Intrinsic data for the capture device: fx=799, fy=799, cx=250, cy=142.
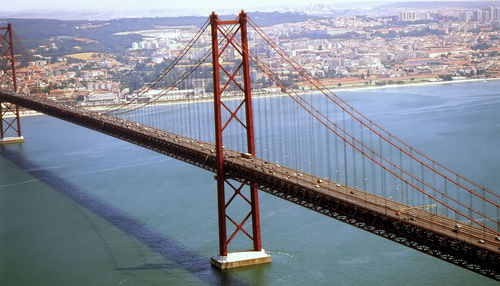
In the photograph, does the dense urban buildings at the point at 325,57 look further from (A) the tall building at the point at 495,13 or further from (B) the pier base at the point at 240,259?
(B) the pier base at the point at 240,259

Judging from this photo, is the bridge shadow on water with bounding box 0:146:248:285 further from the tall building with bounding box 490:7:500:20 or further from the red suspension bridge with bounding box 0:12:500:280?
the tall building with bounding box 490:7:500:20

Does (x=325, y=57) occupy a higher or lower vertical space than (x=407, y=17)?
lower

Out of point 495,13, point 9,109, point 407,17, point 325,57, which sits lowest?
point 9,109

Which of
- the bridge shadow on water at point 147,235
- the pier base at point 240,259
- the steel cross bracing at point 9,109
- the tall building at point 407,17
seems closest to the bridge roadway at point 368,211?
the pier base at point 240,259

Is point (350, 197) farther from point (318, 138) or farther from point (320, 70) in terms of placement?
point (320, 70)

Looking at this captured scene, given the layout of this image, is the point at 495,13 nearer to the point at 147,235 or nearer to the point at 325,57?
the point at 325,57

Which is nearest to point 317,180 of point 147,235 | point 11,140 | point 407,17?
point 147,235

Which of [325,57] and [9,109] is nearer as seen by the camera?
[9,109]
